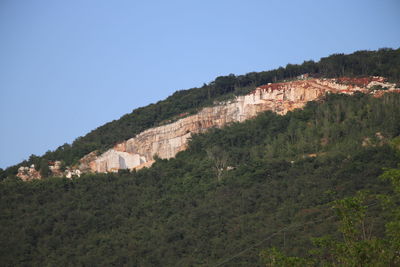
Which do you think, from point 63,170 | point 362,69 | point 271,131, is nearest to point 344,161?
point 271,131

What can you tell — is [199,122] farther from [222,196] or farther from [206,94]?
[222,196]

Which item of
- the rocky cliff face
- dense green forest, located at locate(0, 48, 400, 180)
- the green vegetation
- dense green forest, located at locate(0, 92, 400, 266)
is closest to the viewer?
the green vegetation

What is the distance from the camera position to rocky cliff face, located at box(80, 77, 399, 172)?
6038 centimetres

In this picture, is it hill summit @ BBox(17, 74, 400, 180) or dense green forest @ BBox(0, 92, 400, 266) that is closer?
dense green forest @ BBox(0, 92, 400, 266)

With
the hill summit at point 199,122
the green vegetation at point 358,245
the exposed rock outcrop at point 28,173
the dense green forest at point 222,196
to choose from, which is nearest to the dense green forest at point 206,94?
the exposed rock outcrop at point 28,173

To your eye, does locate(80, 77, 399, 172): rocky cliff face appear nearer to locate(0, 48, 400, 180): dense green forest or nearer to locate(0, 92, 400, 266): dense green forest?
locate(0, 92, 400, 266): dense green forest

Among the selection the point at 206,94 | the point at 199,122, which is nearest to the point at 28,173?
the point at 199,122

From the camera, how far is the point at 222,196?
51.1 meters

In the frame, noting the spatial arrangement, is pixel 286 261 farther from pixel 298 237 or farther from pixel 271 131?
pixel 271 131

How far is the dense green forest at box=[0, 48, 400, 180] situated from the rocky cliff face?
1.69 m

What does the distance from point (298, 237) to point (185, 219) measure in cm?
1128

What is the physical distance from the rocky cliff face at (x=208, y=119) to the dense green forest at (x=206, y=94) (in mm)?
1692

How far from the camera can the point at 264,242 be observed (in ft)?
135

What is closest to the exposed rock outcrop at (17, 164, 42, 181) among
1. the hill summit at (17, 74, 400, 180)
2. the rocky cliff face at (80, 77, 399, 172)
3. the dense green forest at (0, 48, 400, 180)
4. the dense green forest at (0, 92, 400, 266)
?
the hill summit at (17, 74, 400, 180)
